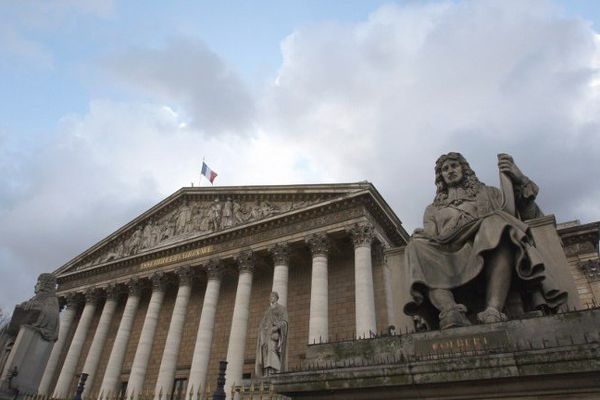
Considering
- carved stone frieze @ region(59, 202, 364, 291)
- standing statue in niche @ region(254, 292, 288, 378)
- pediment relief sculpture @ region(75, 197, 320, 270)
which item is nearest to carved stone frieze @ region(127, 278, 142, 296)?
carved stone frieze @ region(59, 202, 364, 291)

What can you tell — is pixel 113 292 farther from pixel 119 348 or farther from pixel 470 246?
pixel 470 246

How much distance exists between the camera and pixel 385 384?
3.14 metres

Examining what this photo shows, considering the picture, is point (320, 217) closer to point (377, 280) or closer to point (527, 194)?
point (377, 280)

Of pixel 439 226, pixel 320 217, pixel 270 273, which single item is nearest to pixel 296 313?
pixel 270 273

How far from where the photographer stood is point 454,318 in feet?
11.2

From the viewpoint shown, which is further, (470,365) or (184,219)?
(184,219)

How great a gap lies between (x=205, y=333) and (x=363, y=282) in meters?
7.35

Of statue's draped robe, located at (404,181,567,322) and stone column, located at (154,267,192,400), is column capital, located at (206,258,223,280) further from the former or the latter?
statue's draped robe, located at (404,181,567,322)

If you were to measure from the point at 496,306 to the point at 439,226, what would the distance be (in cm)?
116

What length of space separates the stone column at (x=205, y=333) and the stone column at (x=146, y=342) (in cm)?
276

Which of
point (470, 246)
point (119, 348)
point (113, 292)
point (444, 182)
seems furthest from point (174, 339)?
point (470, 246)

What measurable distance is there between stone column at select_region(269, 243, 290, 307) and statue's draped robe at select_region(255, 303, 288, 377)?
683cm

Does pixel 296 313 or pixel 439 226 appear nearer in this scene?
pixel 439 226

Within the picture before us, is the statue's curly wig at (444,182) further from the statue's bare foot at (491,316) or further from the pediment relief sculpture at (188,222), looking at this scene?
the pediment relief sculpture at (188,222)
